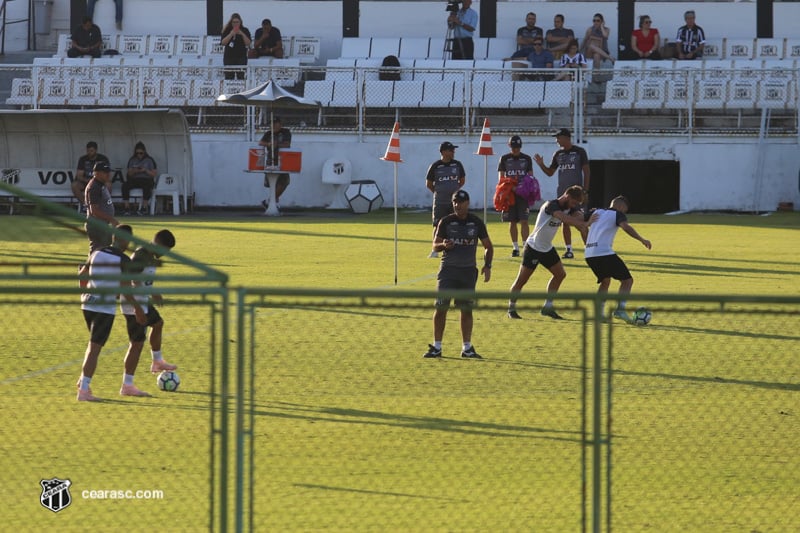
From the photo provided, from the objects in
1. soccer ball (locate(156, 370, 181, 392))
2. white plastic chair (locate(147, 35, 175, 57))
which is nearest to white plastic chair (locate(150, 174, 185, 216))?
white plastic chair (locate(147, 35, 175, 57))

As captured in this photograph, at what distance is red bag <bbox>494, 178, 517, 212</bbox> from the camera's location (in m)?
20.6

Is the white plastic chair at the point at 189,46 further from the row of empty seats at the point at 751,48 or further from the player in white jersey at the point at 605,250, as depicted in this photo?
the player in white jersey at the point at 605,250

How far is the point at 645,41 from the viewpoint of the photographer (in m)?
38.2

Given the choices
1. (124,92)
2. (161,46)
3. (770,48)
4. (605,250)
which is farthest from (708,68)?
(605,250)

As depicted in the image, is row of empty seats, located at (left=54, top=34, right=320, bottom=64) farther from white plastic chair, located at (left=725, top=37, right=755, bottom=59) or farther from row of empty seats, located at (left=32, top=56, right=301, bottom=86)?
white plastic chair, located at (left=725, top=37, right=755, bottom=59)

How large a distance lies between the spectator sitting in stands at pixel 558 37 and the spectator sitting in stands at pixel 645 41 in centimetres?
179

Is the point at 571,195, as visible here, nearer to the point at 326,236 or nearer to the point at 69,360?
the point at 69,360

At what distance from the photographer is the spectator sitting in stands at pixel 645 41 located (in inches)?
1501

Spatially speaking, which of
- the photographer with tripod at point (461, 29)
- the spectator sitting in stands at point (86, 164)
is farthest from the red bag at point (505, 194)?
the photographer with tripod at point (461, 29)

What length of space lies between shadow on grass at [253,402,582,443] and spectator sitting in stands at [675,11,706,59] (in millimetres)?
29371

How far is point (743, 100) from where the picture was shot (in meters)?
33.9

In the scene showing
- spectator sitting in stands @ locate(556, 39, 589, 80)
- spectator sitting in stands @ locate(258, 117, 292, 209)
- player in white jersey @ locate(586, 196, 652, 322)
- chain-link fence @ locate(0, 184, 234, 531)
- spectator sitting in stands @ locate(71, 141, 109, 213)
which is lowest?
chain-link fence @ locate(0, 184, 234, 531)

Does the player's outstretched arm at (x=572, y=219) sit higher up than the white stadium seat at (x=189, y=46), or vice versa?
the white stadium seat at (x=189, y=46)

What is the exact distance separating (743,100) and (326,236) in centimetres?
1311
